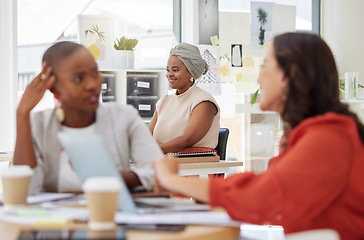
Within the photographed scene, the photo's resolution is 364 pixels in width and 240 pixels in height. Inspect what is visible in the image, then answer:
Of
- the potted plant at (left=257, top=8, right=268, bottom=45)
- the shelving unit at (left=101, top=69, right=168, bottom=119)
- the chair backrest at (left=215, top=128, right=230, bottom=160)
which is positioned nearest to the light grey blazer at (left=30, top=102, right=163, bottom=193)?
the chair backrest at (left=215, top=128, right=230, bottom=160)

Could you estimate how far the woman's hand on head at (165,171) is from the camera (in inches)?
55.6

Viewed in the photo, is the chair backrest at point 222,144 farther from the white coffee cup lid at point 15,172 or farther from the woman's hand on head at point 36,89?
the white coffee cup lid at point 15,172

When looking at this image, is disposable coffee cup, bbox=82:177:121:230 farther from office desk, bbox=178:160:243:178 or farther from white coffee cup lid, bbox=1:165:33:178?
office desk, bbox=178:160:243:178

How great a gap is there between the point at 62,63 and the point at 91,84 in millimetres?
122

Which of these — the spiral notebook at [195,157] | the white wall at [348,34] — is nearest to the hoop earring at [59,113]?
the spiral notebook at [195,157]

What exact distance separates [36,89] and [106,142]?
0.96 ft

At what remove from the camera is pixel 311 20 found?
6.70 metres

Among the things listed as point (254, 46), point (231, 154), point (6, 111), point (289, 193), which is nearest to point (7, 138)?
point (6, 111)

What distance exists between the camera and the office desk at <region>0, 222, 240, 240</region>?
1172 millimetres

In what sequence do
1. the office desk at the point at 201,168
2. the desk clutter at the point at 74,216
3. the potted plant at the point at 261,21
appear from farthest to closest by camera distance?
the potted plant at the point at 261,21 < the office desk at the point at 201,168 < the desk clutter at the point at 74,216

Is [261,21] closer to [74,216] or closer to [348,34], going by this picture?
[348,34]

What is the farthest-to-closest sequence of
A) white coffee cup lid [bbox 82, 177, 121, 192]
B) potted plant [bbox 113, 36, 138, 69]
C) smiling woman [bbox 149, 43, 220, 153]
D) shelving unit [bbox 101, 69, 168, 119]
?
potted plant [bbox 113, 36, 138, 69] < shelving unit [bbox 101, 69, 168, 119] < smiling woman [bbox 149, 43, 220, 153] < white coffee cup lid [bbox 82, 177, 121, 192]

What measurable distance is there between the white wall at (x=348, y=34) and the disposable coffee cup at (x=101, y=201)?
210 inches

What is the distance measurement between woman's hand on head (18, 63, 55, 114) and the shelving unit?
135 inches
